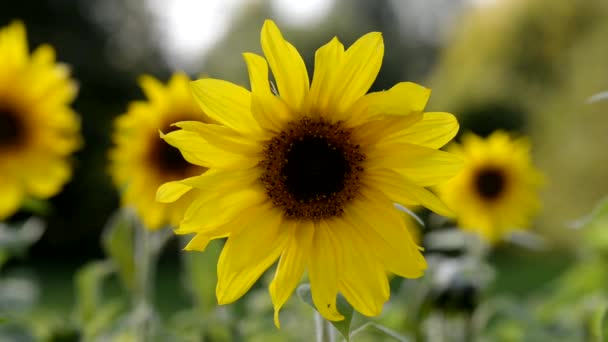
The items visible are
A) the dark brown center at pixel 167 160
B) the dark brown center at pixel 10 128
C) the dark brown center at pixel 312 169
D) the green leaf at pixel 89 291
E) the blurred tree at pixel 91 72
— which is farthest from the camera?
A: the blurred tree at pixel 91 72

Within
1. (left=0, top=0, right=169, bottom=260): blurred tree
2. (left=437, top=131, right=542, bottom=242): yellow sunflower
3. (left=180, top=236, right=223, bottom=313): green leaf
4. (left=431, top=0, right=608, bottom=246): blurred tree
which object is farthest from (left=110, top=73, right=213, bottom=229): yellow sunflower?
(left=0, top=0, right=169, bottom=260): blurred tree

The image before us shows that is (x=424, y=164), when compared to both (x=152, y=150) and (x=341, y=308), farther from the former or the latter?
(x=152, y=150)

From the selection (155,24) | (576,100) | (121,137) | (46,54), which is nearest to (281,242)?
(121,137)

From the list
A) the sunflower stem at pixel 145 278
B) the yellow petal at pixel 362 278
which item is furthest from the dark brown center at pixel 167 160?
the yellow petal at pixel 362 278

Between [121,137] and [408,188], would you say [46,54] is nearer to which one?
[121,137]

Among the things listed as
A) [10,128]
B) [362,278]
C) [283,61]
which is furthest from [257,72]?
[10,128]

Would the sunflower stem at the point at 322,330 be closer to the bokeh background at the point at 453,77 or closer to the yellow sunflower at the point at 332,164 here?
the yellow sunflower at the point at 332,164

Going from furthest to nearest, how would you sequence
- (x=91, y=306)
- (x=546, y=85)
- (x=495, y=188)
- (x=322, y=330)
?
(x=546, y=85) → (x=495, y=188) → (x=91, y=306) → (x=322, y=330)
